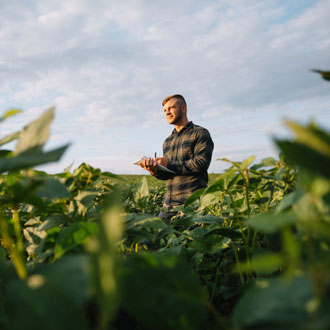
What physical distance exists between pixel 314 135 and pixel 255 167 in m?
0.42

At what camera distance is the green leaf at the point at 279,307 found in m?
0.25

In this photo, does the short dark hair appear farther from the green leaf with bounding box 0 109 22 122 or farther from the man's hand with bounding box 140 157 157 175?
the green leaf with bounding box 0 109 22 122

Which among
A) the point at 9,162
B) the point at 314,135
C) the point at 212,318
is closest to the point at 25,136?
the point at 9,162

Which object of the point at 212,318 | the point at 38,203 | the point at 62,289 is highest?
the point at 38,203

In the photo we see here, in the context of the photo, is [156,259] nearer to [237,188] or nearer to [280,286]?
[280,286]

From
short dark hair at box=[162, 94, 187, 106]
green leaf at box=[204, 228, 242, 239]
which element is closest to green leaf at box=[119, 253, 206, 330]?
green leaf at box=[204, 228, 242, 239]

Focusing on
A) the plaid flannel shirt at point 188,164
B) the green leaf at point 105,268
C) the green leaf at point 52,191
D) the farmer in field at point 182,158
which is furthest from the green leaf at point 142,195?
the plaid flannel shirt at point 188,164

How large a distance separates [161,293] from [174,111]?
4.35 meters

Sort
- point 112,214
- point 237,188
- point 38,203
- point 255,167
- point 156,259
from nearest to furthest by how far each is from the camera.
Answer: point 112,214 → point 156,259 → point 38,203 → point 255,167 → point 237,188

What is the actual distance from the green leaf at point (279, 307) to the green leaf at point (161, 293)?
1.8 inches

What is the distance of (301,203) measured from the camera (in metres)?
0.38

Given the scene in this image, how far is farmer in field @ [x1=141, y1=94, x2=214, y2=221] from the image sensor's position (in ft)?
12.3

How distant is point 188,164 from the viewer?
3752 millimetres

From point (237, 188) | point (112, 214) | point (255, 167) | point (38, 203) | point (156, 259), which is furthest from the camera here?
point (237, 188)
